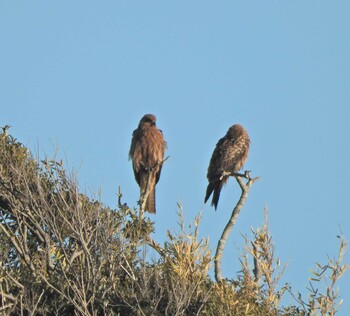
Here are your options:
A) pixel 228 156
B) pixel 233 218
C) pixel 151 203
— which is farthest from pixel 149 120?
pixel 233 218

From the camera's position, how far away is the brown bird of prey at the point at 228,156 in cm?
1672

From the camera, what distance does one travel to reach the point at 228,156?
1706cm

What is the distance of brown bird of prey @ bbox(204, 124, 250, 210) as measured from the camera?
16719 millimetres

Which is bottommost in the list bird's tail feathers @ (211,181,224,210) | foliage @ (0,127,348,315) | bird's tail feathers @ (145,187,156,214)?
foliage @ (0,127,348,315)

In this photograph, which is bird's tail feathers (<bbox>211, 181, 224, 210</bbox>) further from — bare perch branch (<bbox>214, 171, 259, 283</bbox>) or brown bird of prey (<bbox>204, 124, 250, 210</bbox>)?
bare perch branch (<bbox>214, 171, 259, 283</bbox>)

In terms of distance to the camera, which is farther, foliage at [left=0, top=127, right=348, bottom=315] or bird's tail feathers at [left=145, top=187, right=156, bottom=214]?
bird's tail feathers at [left=145, top=187, right=156, bottom=214]

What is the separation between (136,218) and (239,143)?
4.94 m

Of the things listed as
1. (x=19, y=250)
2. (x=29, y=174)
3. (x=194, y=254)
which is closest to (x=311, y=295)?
(x=194, y=254)

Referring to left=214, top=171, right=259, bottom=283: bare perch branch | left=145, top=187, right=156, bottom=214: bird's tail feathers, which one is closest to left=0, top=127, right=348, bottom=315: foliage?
left=214, top=171, right=259, bottom=283: bare perch branch

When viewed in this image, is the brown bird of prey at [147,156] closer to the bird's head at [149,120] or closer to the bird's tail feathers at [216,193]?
the bird's head at [149,120]

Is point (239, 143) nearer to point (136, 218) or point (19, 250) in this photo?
point (136, 218)

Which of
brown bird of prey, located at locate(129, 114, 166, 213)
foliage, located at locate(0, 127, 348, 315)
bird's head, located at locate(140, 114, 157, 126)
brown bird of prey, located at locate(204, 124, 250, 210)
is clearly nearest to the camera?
foliage, located at locate(0, 127, 348, 315)

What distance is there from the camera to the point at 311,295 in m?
10.2

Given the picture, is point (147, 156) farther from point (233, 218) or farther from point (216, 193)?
point (233, 218)
